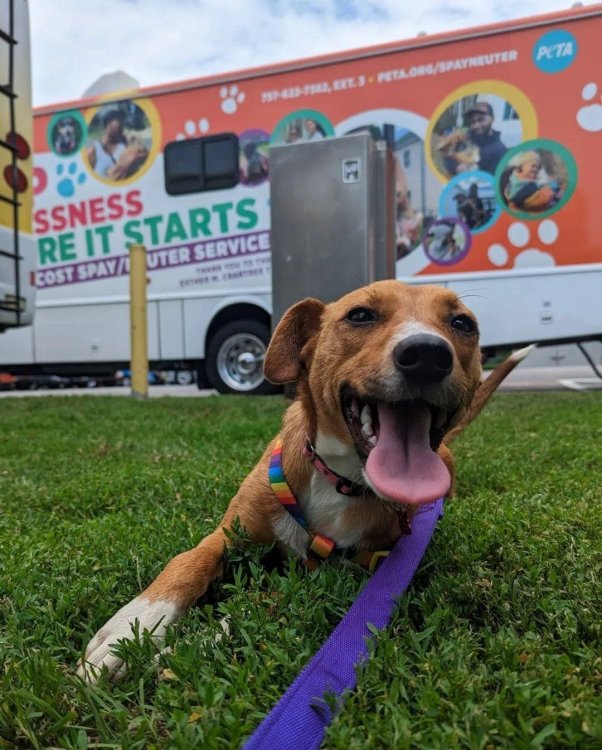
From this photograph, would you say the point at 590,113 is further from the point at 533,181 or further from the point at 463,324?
the point at 463,324

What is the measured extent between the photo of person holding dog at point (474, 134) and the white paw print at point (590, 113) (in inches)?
28.3

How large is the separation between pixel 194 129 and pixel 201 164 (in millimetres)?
510

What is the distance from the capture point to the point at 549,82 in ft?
24.1

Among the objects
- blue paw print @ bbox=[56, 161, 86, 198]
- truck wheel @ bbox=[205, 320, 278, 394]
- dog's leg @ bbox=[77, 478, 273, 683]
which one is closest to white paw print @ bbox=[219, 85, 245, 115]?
blue paw print @ bbox=[56, 161, 86, 198]

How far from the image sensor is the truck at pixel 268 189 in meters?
7.45

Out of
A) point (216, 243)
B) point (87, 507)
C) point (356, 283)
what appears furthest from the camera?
point (216, 243)

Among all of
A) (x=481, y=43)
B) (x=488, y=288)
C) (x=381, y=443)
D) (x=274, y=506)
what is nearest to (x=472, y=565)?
(x=381, y=443)

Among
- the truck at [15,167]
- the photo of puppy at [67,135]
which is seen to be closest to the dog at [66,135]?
the photo of puppy at [67,135]

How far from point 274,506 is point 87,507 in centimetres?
119

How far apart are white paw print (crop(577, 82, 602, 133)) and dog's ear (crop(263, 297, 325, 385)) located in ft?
21.5

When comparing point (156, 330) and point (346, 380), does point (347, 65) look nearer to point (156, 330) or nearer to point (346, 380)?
point (156, 330)

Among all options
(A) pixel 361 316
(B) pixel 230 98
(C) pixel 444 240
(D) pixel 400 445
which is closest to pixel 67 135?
(B) pixel 230 98

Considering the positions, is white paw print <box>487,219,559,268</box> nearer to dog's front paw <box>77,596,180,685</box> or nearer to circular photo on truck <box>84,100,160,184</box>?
circular photo on truck <box>84,100,160,184</box>

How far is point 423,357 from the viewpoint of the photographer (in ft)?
5.53
